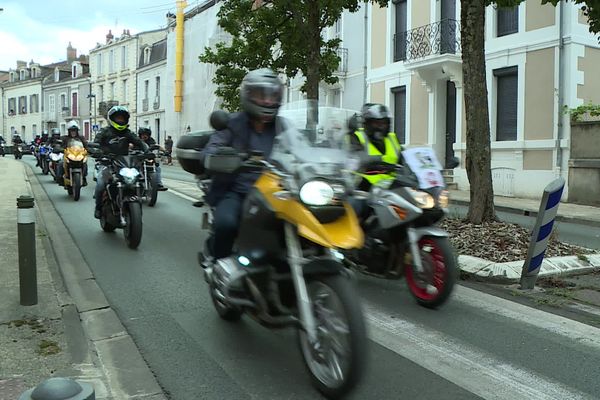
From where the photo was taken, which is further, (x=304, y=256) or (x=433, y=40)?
(x=433, y=40)

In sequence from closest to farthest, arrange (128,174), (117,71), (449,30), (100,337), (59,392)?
(59,392) → (100,337) → (128,174) → (449,30) → (117,71)

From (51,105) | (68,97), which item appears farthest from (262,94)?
(51,105)

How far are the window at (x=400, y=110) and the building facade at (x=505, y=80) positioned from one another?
38 millimetres

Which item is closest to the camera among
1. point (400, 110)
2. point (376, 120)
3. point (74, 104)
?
point (376, 120)

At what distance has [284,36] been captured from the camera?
1686 cm

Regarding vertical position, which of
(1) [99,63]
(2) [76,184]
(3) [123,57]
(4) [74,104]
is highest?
(1) [99,63]

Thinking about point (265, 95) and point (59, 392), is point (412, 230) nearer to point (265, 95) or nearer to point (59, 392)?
point (265, 95)

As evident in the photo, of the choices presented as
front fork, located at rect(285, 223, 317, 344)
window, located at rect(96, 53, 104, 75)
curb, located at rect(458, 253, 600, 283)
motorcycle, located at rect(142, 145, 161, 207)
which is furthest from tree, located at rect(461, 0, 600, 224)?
window, located at rect(96, 53, 104, 75)

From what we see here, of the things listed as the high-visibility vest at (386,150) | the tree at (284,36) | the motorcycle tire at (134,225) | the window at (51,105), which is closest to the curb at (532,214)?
the tree at (284,36)

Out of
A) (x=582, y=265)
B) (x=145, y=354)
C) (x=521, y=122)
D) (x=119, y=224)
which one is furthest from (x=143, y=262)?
(x=521, y=122)

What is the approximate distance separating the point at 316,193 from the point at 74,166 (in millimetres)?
11613

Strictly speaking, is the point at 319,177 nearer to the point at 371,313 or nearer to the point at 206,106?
the point at 371,313

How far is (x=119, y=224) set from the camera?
8.59 meters

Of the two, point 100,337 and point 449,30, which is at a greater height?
point 449,30
